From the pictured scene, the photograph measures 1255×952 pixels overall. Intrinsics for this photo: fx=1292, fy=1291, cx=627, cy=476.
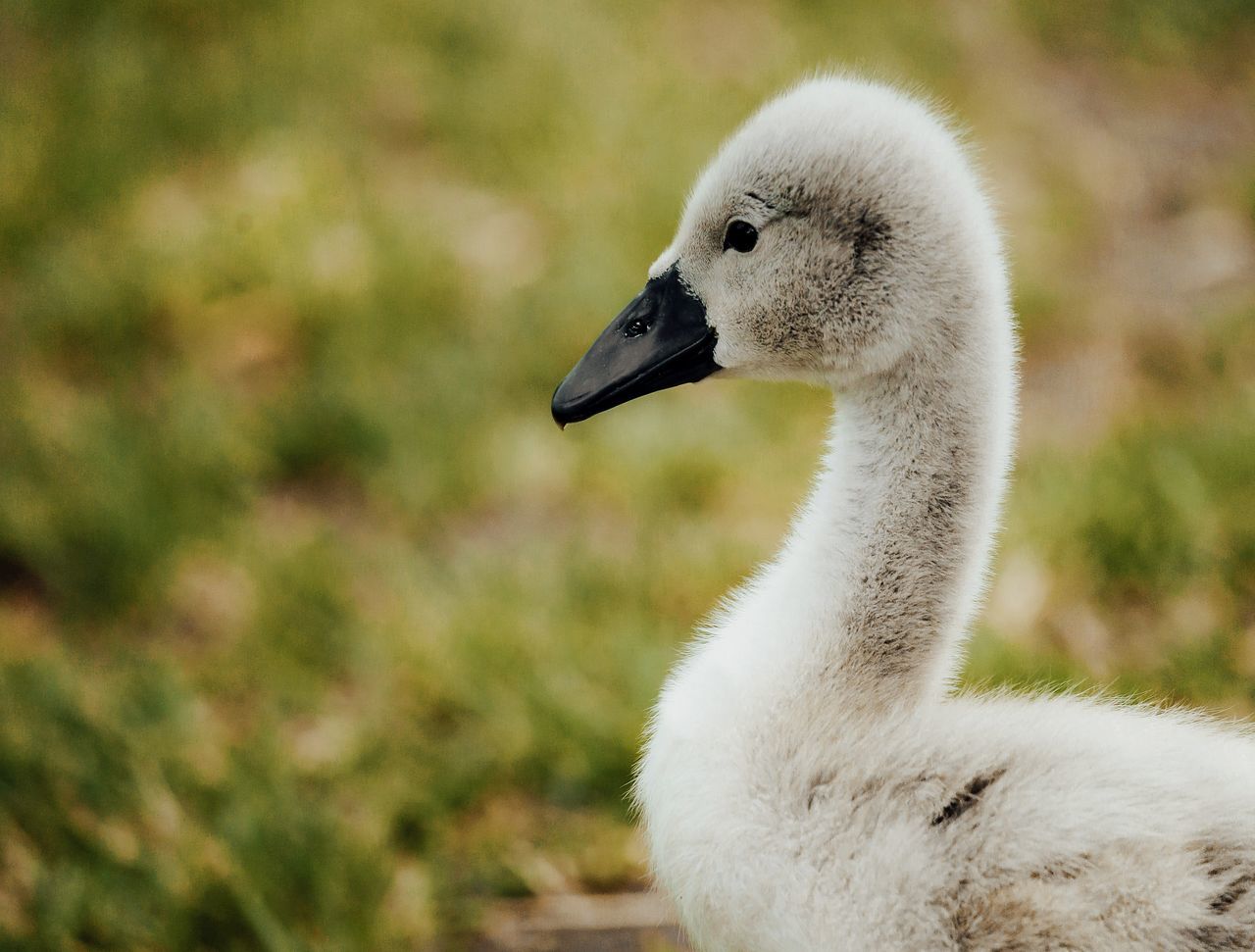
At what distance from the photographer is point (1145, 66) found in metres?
6.49

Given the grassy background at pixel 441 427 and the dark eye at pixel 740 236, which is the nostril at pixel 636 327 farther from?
the grassy background at pixel 441 427

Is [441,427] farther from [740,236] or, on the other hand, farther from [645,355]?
[740,236]

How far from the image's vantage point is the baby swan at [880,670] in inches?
67.9

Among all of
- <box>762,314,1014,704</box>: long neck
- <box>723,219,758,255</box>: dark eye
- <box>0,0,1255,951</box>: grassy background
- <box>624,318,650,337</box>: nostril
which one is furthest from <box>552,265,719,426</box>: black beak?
<box>0,0,1255,951</box>: grassy background

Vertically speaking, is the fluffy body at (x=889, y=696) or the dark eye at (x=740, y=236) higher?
the dark eye at (x=740, y=236)

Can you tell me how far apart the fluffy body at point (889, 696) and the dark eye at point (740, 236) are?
2 centimetres

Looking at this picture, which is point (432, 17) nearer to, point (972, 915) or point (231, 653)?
point (231, 653)

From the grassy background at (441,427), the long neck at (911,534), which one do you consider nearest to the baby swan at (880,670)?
the long neck at (911,534)

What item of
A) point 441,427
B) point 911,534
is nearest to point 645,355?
point 911,534

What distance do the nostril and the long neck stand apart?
1.62 feet

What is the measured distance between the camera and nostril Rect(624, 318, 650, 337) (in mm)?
2404

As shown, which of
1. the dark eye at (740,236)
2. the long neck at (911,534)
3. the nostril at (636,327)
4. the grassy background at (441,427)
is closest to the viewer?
the long neck at (911,534)

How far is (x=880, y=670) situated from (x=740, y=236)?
0.81 m

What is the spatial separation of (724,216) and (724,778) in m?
0.99
